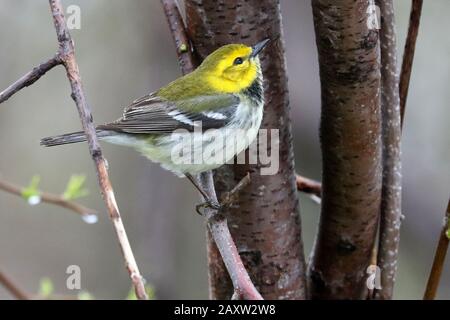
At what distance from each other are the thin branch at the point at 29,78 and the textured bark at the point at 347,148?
998 mm

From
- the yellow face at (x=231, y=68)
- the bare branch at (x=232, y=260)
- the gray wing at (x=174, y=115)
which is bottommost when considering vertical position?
the bare branch at (x=232, y=260)

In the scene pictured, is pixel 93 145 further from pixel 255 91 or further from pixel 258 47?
pixel 255 91

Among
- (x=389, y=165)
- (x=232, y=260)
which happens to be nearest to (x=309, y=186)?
(x=389, y=165)

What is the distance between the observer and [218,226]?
2.21 m

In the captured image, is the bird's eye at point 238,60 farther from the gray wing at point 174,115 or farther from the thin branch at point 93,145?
the thin branch at point 93,145

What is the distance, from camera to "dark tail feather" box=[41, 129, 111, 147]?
8.75 feet

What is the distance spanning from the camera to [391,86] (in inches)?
113

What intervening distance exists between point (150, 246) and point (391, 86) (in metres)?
2.55

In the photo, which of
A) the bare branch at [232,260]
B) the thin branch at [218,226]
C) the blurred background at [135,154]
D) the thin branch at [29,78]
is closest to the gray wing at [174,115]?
the thin branch at [218,226]

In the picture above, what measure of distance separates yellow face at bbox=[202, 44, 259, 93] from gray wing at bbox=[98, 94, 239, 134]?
7cm

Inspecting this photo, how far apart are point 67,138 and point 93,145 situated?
114cm

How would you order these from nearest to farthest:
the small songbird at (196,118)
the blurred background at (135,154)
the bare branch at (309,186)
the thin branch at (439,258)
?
the thin branch at (439,258) → the small songbird at (196,118) → the bare branch at (309,186) → the blurred background at (135,154)

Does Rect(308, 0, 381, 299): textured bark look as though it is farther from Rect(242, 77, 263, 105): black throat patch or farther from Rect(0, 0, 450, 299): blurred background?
Rect(0, 0, 450, 299): blurred background

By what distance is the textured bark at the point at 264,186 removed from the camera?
8.64ft
